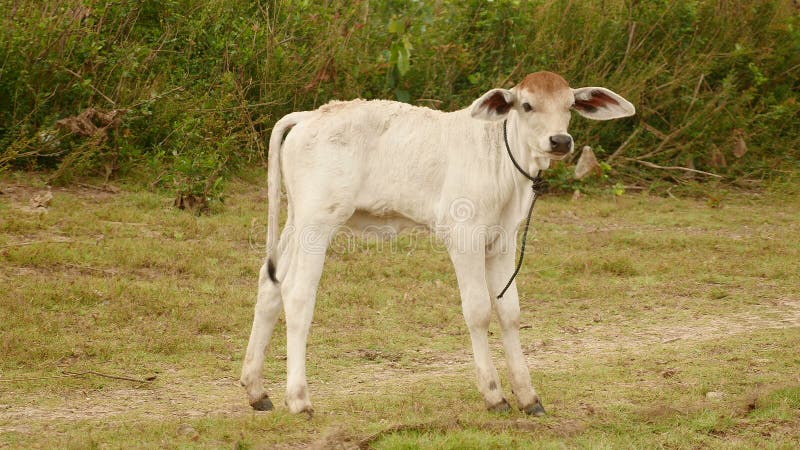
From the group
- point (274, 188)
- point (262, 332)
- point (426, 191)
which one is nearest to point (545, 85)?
point (426, 191)

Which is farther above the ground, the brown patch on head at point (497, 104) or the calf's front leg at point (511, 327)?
the brown patch on head at point (497, 104)

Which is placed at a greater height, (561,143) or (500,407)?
(561,143)

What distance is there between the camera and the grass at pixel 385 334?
16.9 ft

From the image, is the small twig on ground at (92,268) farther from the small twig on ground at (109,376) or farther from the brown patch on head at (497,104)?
the brown patch on head at (497,104)

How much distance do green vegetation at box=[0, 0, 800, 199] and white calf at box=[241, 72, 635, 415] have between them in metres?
3.59

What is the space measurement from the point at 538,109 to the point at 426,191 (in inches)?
27.9

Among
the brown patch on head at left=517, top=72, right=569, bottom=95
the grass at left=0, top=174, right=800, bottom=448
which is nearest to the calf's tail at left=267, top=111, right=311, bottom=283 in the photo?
the grass at left=0, top=174, right=800, bottom=448

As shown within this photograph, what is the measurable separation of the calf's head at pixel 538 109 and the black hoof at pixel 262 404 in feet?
5.73

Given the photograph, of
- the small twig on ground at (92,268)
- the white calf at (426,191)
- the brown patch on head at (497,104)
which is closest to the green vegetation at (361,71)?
the small twig on ground at (92,268)

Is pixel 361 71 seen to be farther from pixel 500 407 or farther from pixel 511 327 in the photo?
pixel 500 407

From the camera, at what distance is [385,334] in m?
7.02

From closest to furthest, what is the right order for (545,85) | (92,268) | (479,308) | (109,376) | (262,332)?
(545,85), (479,308), (262,332), (109,376), (92,268)

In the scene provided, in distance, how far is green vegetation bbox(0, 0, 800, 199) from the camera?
967 centimetres

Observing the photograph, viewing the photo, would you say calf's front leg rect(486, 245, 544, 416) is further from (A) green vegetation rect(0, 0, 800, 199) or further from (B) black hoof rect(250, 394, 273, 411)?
(A) green vegetation rect(0, 0, 800, 199)
